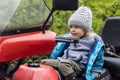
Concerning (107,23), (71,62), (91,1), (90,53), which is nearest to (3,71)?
(71,62)

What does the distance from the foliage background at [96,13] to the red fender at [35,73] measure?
3280 mm

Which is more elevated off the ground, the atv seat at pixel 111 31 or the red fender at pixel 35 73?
the atv seat at pixel 111 31

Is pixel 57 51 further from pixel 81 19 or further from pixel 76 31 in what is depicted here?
pixel 81 19

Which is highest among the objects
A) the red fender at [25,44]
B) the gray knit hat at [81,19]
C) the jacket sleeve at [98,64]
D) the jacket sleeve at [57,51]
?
the gray knit hat at [81,19]

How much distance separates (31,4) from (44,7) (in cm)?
18

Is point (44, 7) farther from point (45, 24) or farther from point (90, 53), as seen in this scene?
point (90, 53)

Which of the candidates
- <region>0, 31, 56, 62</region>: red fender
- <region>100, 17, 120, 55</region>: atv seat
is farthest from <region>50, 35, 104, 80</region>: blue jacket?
<region>100, 17, 120, 55</region>: atv seat

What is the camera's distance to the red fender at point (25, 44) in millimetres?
3187

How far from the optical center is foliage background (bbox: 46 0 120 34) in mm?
7020

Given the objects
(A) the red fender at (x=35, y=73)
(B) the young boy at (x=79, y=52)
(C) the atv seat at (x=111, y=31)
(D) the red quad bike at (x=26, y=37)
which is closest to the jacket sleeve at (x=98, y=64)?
(B) the young boy at (x=79, y=52)

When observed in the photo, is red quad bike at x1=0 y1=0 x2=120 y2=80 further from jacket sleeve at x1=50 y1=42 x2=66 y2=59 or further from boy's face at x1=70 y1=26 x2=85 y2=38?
jacket sleeve at x1=50 y1=42 x2=66 y2=59

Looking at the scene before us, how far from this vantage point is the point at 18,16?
11.0 ft

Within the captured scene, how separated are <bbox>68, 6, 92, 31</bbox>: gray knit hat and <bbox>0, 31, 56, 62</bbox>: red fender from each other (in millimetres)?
694

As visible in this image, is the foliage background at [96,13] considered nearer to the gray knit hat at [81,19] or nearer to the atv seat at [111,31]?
the atv seat at [111,31]
